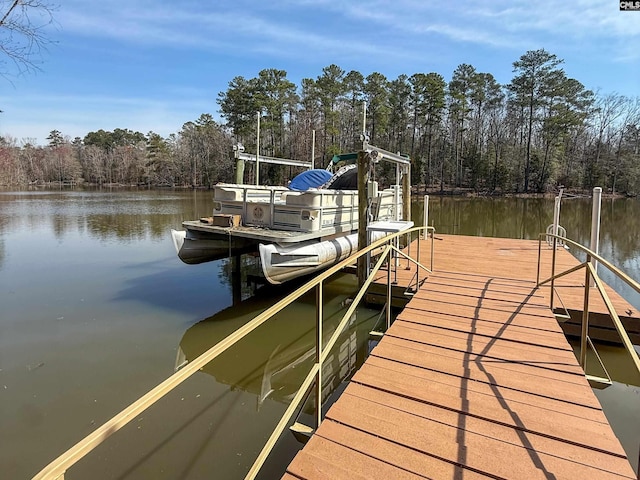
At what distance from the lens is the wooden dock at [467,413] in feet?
6.44

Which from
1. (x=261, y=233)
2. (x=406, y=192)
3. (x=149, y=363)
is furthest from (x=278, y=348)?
(x=406, y=192)

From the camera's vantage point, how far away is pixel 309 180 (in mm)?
10008

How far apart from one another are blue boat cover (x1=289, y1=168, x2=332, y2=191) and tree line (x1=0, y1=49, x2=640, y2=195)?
91.6 feet

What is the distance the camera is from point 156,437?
352 centimetres

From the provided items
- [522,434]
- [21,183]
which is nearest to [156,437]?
[522,434]

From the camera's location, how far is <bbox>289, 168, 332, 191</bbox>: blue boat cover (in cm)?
986

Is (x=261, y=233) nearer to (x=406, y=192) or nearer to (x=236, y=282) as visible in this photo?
(x=236, y=282)

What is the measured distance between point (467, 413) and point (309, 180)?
8.10 metres

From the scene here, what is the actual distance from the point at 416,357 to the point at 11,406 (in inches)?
159

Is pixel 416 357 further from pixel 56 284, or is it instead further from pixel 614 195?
pixel 614 195

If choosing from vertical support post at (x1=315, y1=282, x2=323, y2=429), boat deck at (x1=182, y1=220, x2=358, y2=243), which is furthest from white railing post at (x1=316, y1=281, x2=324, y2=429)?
boat deck at (x1=182, y1=220, x2=358, y2=243)

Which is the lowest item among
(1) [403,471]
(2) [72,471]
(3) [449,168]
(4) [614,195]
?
(2) [72,471]

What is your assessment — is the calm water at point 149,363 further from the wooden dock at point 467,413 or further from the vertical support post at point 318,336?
the wooden dock at point 467,413

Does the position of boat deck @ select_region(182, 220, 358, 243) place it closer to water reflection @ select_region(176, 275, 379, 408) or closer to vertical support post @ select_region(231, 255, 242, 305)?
vertical support post @ select_region(231, 255, 242, 305)
